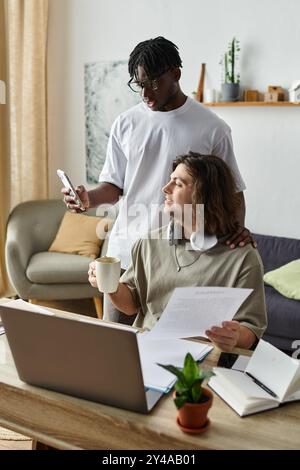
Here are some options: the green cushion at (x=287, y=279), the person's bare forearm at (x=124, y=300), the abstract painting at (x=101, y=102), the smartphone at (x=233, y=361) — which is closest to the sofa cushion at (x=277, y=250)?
the green cushion at (x=287, y=279)

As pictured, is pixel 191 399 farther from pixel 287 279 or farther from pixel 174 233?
pixel 287 279

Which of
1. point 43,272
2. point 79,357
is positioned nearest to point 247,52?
point 43,272

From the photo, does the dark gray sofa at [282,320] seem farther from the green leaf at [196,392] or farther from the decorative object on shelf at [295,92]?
the green leaf at [196,392]

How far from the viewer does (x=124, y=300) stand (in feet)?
5.65

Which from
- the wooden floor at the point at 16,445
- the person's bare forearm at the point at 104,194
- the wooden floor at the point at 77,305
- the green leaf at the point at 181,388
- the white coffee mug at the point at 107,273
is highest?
the person's bare forearm at the point at 104,194

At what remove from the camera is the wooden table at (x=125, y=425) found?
1058 mm

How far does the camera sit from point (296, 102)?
3270mm

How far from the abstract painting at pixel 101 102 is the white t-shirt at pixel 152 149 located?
1891 millimetres

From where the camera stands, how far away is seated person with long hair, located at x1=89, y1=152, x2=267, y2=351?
1638 millimetres

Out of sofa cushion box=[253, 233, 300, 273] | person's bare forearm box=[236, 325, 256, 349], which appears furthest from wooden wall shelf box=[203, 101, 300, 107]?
person's bare forearm box=[236, 325, 256, 349]

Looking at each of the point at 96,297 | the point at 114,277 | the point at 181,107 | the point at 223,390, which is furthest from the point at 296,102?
the point at 223,390

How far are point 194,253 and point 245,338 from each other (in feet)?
1.02

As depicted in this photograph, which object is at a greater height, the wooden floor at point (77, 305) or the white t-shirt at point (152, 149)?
the white t-shirt at point (152, 149)
